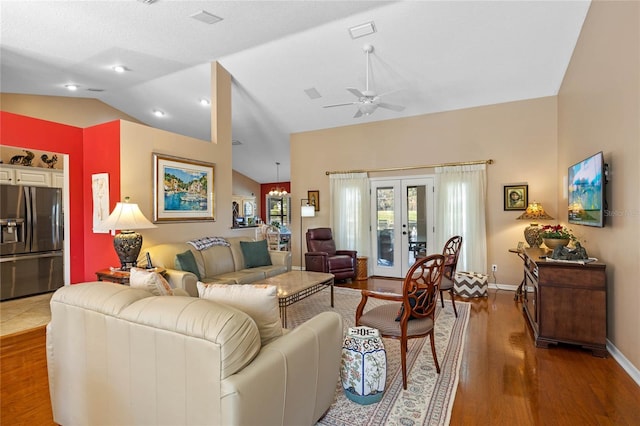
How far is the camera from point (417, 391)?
2289mm

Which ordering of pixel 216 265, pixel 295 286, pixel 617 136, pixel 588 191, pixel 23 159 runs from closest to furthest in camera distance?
pixel 617 136 < pixel 588 191 < pixel 295 286 < pixel 216 265 < pixel 23 159

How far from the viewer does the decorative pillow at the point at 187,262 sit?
379cm

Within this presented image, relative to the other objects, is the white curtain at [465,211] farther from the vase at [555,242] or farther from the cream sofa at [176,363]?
the cream sofa at [176,363]

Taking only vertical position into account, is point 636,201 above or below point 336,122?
below

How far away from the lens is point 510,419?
199cm

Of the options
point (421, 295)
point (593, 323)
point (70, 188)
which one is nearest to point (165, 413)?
point (421, 295)

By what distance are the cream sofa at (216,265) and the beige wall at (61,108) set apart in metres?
4.16

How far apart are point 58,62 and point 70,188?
6.92 feet

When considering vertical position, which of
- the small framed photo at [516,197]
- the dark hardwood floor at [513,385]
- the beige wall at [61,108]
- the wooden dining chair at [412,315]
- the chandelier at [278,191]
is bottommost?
the dark hardwood floor at [513,385]

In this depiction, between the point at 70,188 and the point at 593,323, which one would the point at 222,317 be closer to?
the point at 593,323

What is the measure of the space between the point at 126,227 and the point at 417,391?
10.6ft

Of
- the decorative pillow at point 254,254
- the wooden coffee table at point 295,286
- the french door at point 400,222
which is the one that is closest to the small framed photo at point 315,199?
the french door at point 400,222

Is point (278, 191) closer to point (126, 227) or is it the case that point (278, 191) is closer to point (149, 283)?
point (126, 227)

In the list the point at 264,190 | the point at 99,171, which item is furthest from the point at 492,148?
the point at 264,190
